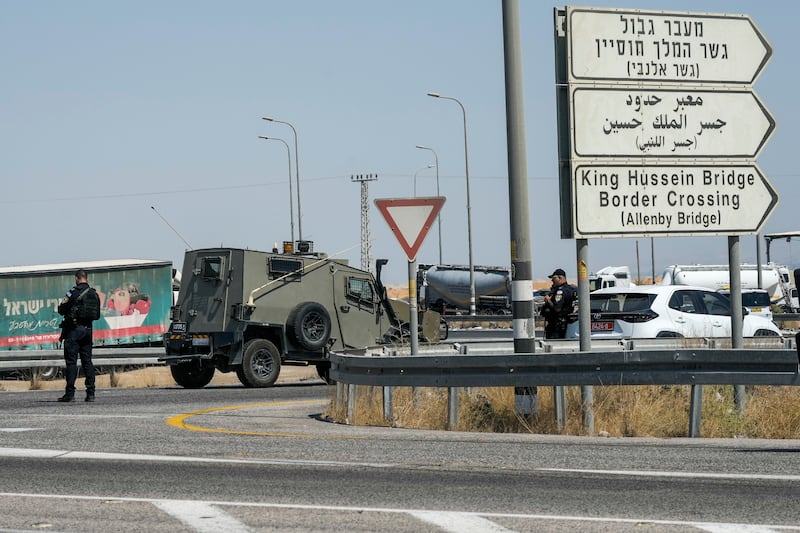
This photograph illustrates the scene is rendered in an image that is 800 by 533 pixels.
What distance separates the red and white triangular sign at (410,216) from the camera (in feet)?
49.7

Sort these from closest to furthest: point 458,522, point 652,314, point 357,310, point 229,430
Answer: point 458,522
point 229,430
point 652,314
point 357,310

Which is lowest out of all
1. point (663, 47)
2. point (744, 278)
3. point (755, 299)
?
point (755, 299)

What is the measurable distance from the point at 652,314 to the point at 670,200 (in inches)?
217

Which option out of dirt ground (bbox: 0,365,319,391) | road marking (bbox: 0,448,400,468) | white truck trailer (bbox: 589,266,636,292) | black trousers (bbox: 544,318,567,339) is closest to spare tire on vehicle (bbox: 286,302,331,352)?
dirt ground (bbox: 0,365,319,391)

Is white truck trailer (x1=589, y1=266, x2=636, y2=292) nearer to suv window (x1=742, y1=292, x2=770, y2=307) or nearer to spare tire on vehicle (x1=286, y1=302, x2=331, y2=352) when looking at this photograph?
suv window (x1=742, y1=292, x2=770, y2=307)

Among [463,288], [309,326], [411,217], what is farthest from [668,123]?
[463,288]

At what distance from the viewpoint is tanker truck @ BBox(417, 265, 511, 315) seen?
2704 inches

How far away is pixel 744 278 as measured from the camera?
196 feet

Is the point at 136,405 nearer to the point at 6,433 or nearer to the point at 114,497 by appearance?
the point at 6,433

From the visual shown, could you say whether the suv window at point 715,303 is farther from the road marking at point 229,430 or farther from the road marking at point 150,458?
the road marking at point 150,458

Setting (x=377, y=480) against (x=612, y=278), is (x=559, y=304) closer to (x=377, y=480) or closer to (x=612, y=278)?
(x=377, y=480)

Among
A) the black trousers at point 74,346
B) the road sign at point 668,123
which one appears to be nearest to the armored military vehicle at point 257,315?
the black trousers at point 74,346

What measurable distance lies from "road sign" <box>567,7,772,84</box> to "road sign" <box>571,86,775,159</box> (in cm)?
19

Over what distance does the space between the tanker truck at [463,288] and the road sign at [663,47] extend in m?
52.9
